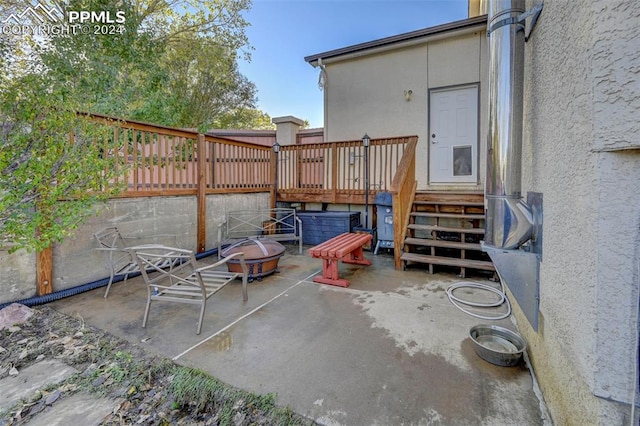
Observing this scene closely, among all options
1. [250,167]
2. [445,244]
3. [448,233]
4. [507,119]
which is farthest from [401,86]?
[507,119]

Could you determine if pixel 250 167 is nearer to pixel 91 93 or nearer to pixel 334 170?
pixel 334 170

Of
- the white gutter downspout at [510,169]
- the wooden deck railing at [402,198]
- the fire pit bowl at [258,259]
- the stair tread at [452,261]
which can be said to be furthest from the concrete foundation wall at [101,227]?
the white gutter downspout at [510,169]

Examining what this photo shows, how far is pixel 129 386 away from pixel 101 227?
2.44 metres

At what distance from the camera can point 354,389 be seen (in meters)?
1.79

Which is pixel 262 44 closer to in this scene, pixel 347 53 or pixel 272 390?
pixel 347 53

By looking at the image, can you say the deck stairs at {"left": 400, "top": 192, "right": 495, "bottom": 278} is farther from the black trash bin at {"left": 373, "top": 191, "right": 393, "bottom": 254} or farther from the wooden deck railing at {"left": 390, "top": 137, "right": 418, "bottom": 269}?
the black trash bin at {"left": 373, "top": 191, "right": 393, "bottom": 254}

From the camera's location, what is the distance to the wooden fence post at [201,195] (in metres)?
4.86

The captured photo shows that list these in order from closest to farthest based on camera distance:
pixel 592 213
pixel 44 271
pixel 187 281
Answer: pixel 592 213 < pixel 187 281 < pixel 44 271

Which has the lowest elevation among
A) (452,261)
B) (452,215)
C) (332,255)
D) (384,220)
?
(452,261)

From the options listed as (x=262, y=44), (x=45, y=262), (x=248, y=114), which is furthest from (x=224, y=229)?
(x=248, y=114)

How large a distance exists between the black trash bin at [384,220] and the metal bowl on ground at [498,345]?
2.73 meters

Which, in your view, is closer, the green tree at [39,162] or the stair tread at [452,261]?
the green tree at [39,162]

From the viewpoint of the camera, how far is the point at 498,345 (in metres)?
2.26

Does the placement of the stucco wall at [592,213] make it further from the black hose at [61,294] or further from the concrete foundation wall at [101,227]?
the black hose at [61,294]
